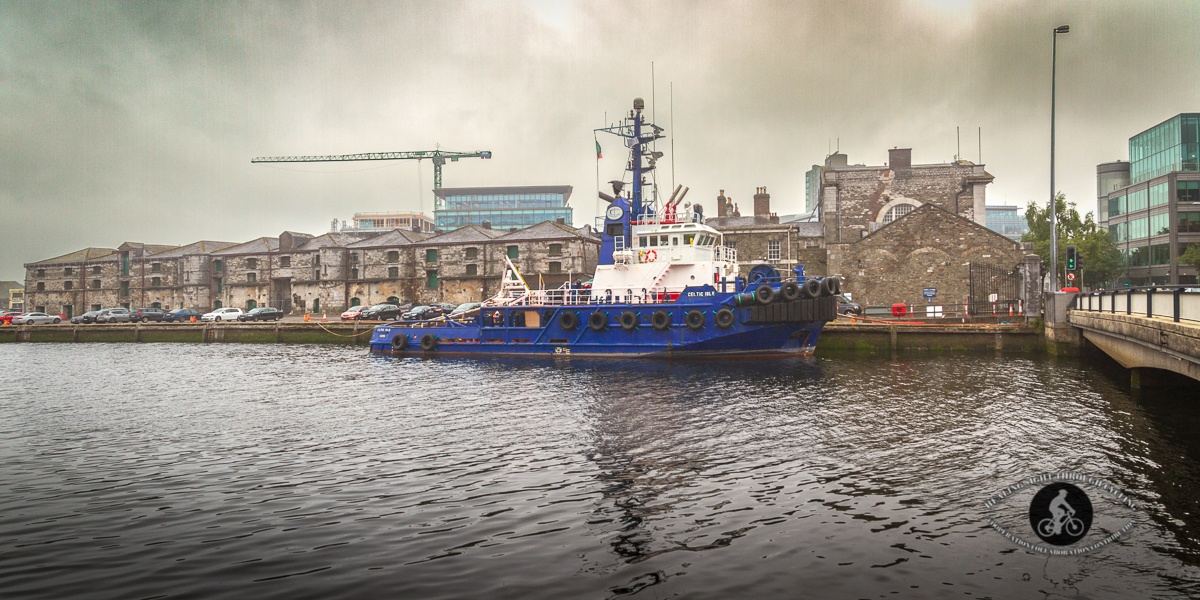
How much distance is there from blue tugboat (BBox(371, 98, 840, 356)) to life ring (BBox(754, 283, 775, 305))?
33mm

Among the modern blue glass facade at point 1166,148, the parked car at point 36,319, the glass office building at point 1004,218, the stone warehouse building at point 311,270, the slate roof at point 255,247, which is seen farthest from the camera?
the glass office building at point 1004,218

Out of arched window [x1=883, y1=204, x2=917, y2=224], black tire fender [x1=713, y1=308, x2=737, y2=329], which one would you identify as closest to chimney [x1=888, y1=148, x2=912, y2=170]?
arched window [x1=883, y1=204, x2=917, y2=224]

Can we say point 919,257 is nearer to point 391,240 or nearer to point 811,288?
point 811,288

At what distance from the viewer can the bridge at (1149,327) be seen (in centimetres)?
1023

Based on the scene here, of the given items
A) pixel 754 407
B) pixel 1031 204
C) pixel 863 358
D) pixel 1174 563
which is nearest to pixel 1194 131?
pixel 1031 204

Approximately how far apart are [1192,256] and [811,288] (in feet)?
124

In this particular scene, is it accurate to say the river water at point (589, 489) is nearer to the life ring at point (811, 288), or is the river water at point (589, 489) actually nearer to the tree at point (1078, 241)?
the life ring at point (811, 288)

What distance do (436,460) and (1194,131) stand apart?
60.6 m

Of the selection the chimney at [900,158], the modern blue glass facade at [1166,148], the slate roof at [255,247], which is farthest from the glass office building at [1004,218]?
the slate roof at [255,247]

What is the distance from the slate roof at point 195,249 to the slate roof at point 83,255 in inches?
245

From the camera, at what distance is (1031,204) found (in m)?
51.8

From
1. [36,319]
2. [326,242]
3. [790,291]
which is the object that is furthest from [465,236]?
[790,291]

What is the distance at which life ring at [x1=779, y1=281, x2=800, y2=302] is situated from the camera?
22.0 meters

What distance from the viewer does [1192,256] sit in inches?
1698
